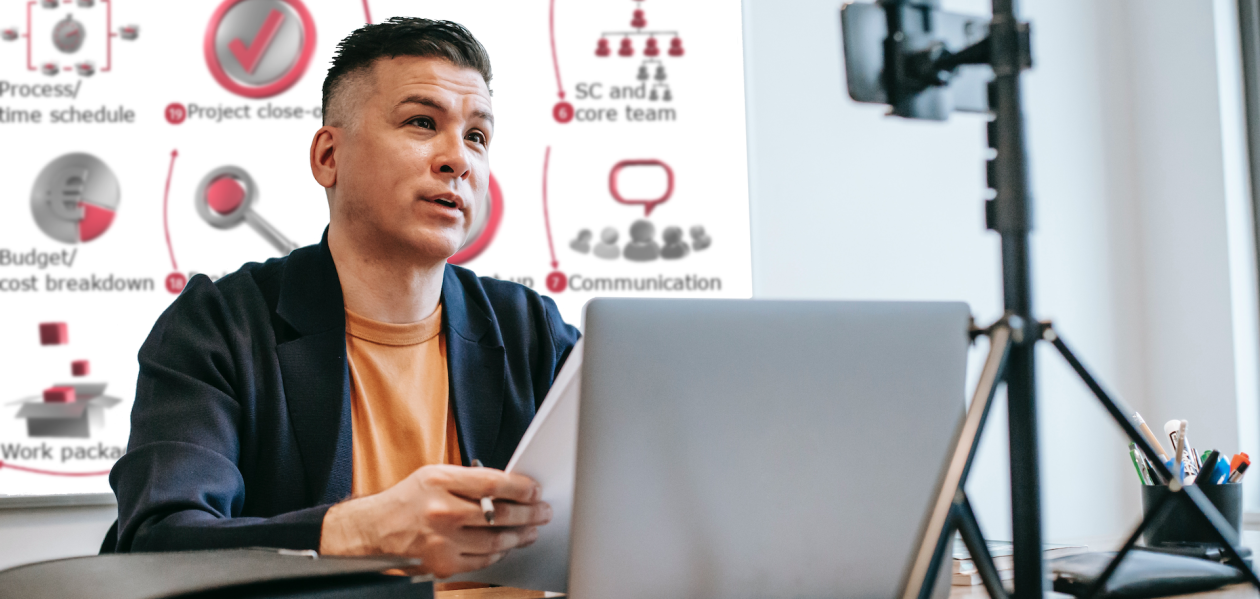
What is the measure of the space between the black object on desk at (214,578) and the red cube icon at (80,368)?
131cm

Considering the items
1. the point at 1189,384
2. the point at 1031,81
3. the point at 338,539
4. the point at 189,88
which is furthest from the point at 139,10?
the point at 1189,384

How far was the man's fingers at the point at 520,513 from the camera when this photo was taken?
0.73 meters

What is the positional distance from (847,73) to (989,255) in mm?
1662

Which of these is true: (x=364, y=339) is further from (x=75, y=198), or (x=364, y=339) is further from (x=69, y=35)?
(x=69, y=35)

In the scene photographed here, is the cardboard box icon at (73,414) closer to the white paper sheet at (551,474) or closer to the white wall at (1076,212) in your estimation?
the white paper sheet at (551,474)

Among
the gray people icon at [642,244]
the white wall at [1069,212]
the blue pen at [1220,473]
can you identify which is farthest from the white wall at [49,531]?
the blue pen at [1220,473]

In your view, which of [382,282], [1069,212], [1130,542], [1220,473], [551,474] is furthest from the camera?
[1069,212]

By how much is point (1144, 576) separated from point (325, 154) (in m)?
1.18

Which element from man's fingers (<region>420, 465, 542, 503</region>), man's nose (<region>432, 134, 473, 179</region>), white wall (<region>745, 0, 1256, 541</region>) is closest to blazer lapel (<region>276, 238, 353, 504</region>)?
man's nose (<region>432, 134, 473, 179</region>)

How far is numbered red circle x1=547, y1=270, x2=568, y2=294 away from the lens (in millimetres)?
2041

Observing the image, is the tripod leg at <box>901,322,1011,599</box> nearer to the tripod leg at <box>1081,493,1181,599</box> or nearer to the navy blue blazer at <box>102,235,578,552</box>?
the tripod leg at <box>1081,493,1181,599</box>

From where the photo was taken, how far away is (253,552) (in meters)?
0.67

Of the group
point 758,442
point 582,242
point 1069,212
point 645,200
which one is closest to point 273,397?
point 758,442

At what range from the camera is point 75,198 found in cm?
183
